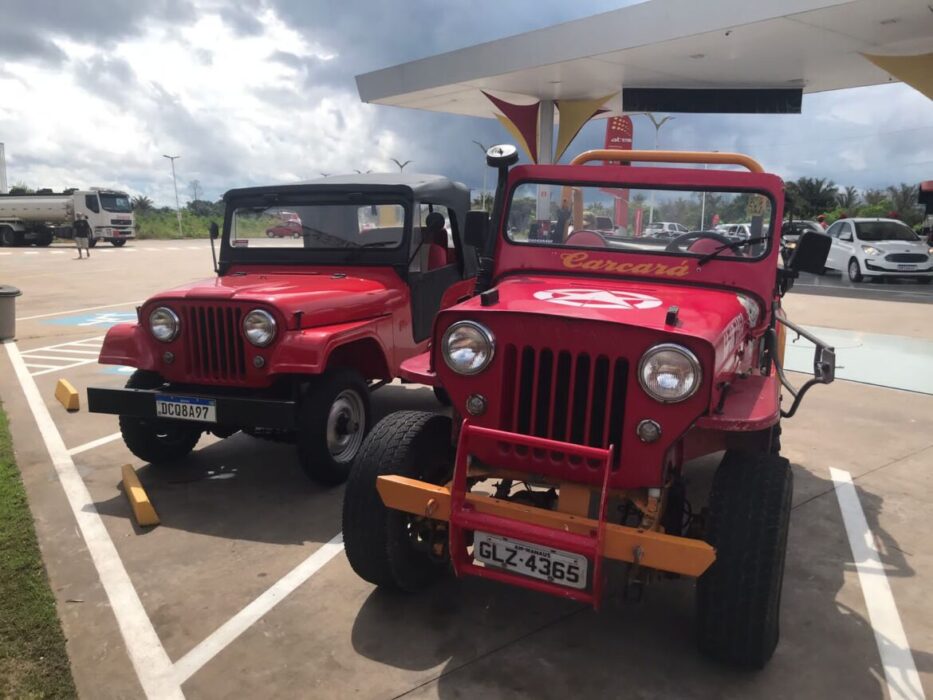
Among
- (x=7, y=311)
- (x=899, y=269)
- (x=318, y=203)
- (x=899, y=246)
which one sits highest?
(x=318, y=203)

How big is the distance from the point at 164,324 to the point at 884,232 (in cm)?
1803

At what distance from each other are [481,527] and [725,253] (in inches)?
77.9

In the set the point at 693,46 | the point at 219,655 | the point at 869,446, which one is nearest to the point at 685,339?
the point at 219,655

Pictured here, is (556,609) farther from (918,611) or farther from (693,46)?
(693,46)

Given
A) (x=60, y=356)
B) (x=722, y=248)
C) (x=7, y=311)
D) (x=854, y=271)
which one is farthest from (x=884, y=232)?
(x=7, y=311)

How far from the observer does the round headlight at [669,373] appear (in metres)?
2.52

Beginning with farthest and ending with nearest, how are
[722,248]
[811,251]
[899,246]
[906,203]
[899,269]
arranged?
[906,203]
[899,246]
[899,269]
[811,251]
[722,248]

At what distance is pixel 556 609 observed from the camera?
3213 millimetres

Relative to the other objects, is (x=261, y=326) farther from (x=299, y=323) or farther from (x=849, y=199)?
(x=849, y=199)

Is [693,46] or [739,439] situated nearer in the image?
[739,439]

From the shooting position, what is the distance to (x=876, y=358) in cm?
854

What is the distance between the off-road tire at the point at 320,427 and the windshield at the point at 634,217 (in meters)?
1.43

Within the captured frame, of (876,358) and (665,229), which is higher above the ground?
(665,229)

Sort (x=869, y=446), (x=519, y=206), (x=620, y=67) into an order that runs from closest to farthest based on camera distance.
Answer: (x=519, y=206) → (x=869, y=446) → (x=620, y=67)
